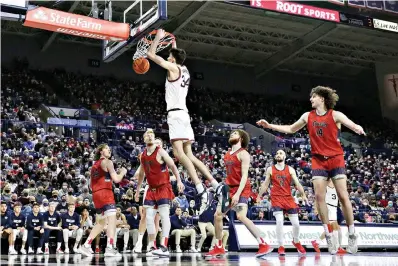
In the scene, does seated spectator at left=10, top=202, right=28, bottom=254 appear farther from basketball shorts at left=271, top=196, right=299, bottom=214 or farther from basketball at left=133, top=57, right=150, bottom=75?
basketball shorts at left=271, top=196, right=299, bottom=214

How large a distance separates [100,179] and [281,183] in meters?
3.47

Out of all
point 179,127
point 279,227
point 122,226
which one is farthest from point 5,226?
point 179,127

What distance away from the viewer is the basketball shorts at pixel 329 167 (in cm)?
693

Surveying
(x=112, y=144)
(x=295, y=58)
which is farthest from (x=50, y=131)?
(x=295, y=58)

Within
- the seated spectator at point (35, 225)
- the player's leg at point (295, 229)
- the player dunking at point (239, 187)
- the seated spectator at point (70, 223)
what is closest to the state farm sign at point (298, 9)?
the seated spectator at point (70, 223)

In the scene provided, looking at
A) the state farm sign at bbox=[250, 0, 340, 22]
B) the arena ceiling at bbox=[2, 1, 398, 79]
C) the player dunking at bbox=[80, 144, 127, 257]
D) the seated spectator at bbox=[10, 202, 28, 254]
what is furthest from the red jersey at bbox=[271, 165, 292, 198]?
the arena ceiling at bbox=[2, 1, 398, 79]

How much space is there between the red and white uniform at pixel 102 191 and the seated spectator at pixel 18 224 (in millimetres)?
4957

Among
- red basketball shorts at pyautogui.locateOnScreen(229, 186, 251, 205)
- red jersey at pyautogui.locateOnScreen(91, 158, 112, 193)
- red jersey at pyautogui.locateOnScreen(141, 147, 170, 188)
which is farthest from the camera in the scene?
red jersey at pyautogui.locateOnScreen(91, 158, 112, 193)

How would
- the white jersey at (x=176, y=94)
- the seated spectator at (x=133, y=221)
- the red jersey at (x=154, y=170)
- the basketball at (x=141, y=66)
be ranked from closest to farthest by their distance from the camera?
the white jersey at (x=176, y=94) → the red jersey at (x=154, y=170) → the basketball at (x=141, y=66) → the seated spectator at (x=133, y=221)

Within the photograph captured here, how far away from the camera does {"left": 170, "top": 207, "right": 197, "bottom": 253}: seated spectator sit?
1431 cm

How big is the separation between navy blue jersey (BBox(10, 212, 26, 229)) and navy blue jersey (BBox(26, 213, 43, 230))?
137 mm

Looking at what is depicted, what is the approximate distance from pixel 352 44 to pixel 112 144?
16.9 meters

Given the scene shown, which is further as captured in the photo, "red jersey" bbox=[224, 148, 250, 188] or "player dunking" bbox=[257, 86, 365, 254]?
"red jersey" bbox=[224, 148, 250, 188]

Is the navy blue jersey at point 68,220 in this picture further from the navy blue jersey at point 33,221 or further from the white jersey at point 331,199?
the white jersey at point 331,199
